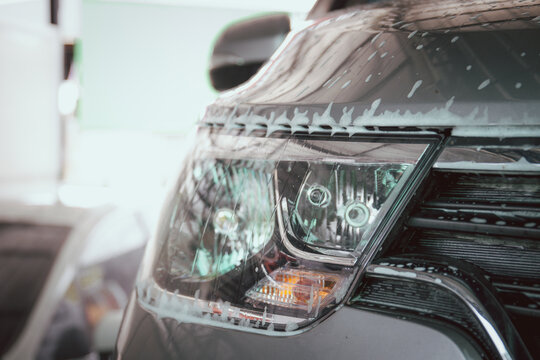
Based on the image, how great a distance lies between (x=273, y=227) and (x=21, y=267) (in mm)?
2552

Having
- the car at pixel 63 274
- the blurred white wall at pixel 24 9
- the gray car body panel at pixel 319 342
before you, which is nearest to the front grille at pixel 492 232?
the gray car body panel at pixel 319 342

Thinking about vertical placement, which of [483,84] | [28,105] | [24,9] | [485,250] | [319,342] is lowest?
[319,342]

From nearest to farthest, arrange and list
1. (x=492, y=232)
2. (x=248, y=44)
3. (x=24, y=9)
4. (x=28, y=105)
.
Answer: (x=492, y=232) → (x=248, y=44) → (x=28, y=105) → (x=24, y=9)

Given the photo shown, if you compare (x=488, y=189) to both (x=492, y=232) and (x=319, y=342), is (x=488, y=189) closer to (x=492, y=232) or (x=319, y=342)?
(x=492, y=232)

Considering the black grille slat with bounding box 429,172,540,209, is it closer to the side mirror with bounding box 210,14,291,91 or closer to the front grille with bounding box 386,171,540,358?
the front grille with bounding box 386,171,540,358

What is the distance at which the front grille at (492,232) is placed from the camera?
0.70 meters

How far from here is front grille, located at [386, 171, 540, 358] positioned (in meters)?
0.70

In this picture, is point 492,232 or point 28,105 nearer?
point 492,232

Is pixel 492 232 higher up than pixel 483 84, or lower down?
lower down

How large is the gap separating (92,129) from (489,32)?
7.72 m

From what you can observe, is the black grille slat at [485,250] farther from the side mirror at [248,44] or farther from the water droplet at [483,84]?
the side mirror at [248,44]

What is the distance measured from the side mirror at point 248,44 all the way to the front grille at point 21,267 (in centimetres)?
174

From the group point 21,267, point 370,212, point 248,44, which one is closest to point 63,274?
point 21,267

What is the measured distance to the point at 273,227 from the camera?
2.74 feet
